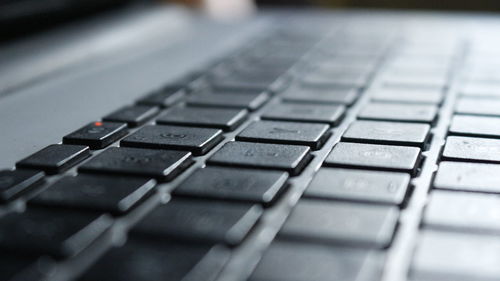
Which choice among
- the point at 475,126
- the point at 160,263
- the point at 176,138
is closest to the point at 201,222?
the point at 160,263

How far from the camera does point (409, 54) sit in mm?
692

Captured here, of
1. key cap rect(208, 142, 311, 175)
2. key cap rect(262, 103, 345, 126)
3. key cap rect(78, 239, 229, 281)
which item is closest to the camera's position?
key cap rect(78, 239, 229, 281)

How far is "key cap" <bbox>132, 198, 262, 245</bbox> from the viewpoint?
263mm

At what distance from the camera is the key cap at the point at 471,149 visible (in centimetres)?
37

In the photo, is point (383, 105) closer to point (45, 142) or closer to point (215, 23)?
point (45, 142)

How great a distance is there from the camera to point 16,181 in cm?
32

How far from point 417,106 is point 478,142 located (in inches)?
3.7

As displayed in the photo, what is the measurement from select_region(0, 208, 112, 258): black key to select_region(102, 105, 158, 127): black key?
0.56 feet

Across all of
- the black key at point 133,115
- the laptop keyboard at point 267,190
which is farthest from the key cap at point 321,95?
the black key at point 133,115

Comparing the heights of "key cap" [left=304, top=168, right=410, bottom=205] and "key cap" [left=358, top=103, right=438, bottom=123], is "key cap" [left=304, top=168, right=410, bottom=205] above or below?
below

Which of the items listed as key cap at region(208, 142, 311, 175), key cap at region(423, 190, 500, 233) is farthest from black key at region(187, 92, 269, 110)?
key cap at region(423, 190, 500, 233)

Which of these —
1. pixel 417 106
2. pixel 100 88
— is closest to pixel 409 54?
pixel 417 106

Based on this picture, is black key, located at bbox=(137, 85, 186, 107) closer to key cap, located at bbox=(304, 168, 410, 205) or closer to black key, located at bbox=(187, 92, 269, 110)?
black key, located at bbox=(187, 92, 269, 110)

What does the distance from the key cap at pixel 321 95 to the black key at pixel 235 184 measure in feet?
0.61
